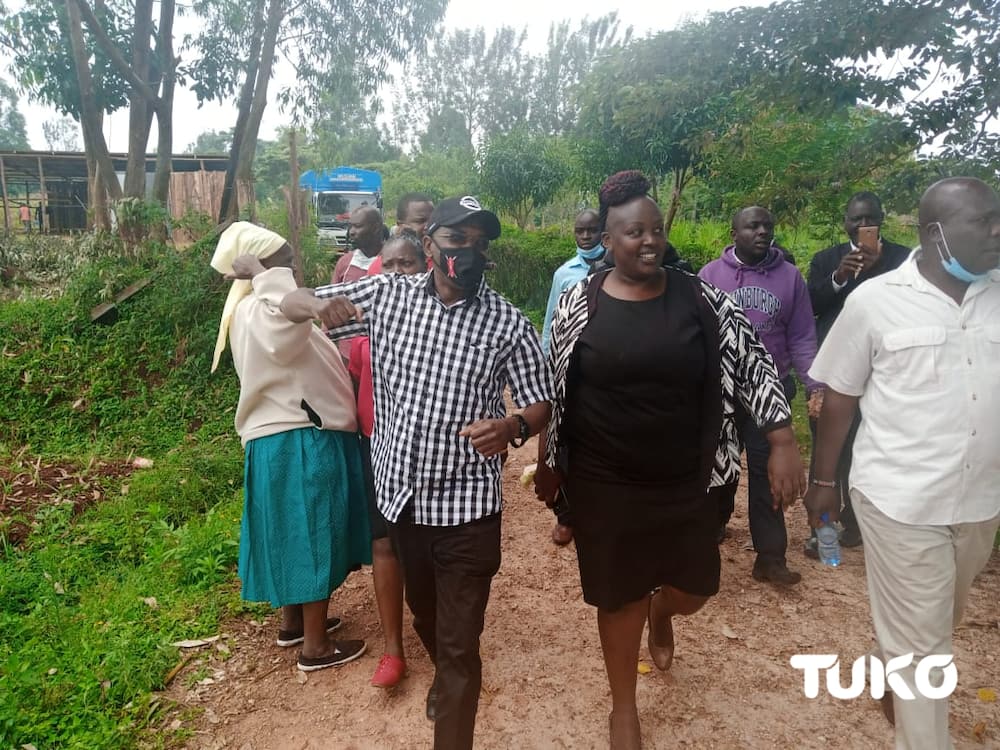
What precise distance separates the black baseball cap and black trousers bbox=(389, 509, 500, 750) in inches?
37.9

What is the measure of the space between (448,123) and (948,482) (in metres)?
51.9

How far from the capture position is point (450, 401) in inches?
93.4

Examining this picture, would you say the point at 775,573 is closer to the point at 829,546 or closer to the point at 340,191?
the point at 829,546

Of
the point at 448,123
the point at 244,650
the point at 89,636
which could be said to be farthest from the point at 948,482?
the point at 448,123

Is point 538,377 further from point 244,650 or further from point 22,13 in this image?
point 22,13

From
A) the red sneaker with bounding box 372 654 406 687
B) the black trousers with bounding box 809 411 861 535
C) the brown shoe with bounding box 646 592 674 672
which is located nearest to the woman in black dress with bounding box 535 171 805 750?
the brown shoe with bounding box 646 592 674 672

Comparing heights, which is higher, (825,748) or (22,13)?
(22,13)

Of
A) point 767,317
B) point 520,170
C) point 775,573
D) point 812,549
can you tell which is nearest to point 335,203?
point 520,170

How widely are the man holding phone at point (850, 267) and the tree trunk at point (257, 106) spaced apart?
7.85m

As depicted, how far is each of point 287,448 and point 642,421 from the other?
1479 millimetres

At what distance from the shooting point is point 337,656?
3215 mm

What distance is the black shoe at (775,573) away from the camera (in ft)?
12.8

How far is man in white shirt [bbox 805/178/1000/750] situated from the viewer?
7.34ft

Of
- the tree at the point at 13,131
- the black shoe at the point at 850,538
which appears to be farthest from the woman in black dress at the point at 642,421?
the tree at the point at 13,131
